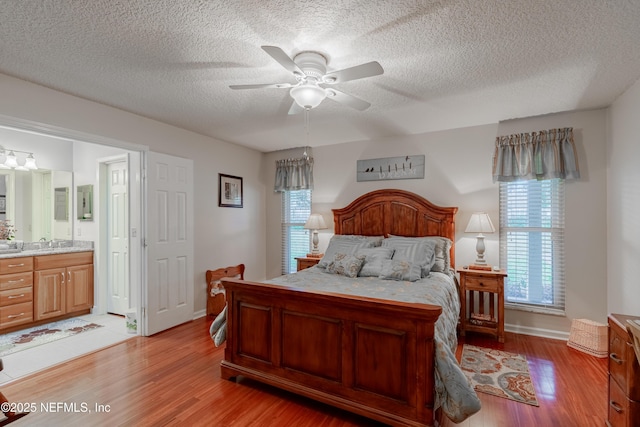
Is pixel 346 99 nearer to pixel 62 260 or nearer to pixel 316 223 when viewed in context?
pixel 316 223

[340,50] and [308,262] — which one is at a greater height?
[340,50]

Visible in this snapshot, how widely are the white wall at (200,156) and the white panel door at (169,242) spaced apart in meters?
0.17

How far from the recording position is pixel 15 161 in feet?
12.9

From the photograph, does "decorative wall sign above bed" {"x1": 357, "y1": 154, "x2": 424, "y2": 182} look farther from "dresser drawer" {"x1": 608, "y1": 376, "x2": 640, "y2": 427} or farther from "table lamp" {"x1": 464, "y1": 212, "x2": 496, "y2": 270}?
"dresser drawer" {"x1": 608, "y1": 376, "x2": 640, "y2": 427}

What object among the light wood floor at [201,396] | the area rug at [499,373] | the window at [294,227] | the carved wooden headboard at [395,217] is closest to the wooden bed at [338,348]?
the light wood floor at [201,396]

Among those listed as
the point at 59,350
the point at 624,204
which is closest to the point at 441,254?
the point at 624,204

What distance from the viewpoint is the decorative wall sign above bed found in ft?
13.3

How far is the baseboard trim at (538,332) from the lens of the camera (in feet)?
10.9

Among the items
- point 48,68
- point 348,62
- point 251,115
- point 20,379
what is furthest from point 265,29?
point 20,379

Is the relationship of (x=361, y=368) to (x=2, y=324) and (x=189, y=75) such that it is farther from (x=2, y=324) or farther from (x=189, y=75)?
(x=2, y=324)

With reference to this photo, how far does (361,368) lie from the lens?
198cm

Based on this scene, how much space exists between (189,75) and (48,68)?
103 cm

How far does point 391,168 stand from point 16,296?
15.6 feet

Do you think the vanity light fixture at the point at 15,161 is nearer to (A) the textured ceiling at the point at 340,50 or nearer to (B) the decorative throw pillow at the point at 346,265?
(A) the textured ceiling at the point at 340,50
